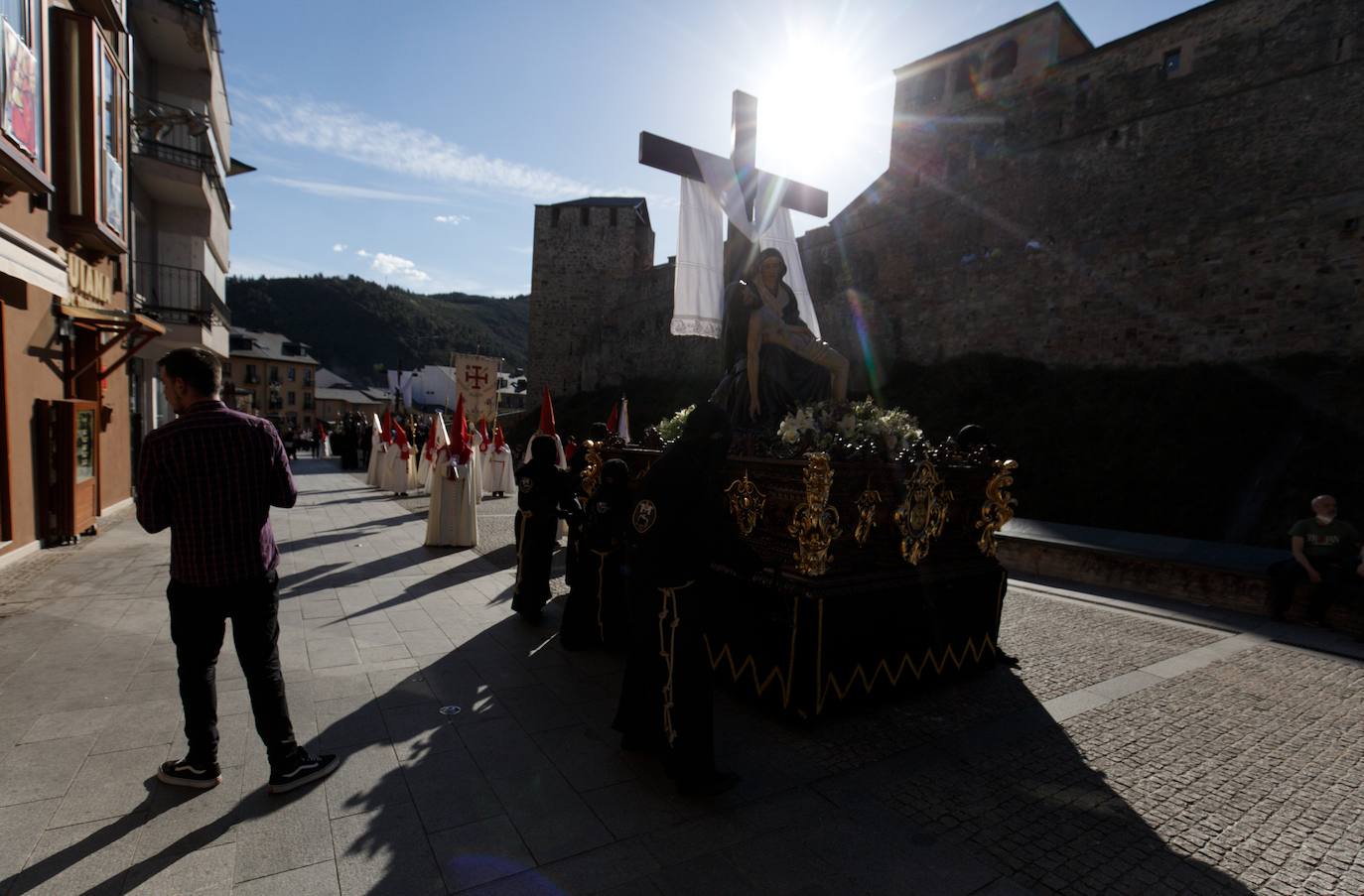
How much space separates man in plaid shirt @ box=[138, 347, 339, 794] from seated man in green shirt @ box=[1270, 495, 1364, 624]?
9.16 m

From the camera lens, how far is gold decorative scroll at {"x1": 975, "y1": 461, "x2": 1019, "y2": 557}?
17.1ft

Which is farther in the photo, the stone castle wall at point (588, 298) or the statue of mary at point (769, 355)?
the stone castle wall at point (588, 298)

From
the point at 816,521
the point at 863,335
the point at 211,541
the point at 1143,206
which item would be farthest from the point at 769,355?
the point at 863,335

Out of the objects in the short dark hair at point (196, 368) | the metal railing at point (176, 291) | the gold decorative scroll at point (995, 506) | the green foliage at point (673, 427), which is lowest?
the gold decorative scroll at point (995, 506)

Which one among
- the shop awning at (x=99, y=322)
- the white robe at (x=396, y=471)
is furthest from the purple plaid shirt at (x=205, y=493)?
the white robe at (x=396, y=471)

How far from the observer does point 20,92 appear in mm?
6805

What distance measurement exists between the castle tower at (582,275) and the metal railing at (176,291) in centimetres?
2725

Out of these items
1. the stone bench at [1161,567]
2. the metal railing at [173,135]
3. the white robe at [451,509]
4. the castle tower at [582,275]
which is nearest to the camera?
the stone bench at [1161,567]

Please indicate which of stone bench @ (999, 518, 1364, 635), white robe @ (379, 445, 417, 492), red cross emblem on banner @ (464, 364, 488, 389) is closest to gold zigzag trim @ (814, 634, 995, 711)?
stone bench @ (999, 518, 1364, 635)

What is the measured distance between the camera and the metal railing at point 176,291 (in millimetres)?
14086

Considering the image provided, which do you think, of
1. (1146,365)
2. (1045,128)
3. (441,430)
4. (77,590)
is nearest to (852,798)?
(77,590)

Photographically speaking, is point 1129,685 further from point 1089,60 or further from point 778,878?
point 1089,60

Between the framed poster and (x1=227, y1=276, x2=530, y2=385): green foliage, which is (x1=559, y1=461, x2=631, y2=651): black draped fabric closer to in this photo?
the framed poster

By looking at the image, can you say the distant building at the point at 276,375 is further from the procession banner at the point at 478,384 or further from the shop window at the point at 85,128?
the shop window at the point at 85,128
